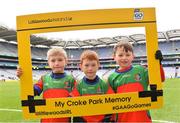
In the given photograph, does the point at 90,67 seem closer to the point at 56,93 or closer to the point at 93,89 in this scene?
the point at 93,89

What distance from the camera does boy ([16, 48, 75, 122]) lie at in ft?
12.7

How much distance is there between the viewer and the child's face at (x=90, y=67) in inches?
149

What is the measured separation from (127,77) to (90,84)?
38 centimetres

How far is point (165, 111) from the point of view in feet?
30.8

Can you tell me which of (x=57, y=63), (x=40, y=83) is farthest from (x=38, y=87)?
(x=57, y=63)

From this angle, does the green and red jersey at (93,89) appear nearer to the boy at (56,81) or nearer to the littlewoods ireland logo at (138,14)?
the boy at (56,81)

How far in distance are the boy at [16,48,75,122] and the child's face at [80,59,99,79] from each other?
205 millimetres

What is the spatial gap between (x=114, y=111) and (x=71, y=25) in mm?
879

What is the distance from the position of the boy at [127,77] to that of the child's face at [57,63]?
486 mm

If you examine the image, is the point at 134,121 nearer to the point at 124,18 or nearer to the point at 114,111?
the point at 114,111

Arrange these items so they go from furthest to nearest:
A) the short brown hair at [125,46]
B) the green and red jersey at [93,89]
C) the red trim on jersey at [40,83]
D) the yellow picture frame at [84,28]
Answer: the red trim on jersey at [40,83], the short brown hair at [125,46], the green and red jersey at [93,89], the yellow picture frame at [84,28]

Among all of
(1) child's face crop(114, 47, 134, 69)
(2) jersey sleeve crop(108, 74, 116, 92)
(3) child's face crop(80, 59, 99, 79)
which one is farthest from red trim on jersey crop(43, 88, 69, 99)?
(1) child's face crop(114, 47, 134, 69)

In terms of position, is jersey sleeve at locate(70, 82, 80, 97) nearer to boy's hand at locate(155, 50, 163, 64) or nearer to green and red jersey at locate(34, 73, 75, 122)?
green and red jersey at locate(34, 73, 75, 122)

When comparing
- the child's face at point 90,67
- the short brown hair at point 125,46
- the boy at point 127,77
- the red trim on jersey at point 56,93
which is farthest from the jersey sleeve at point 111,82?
the red trim on jersey at point 56,93
